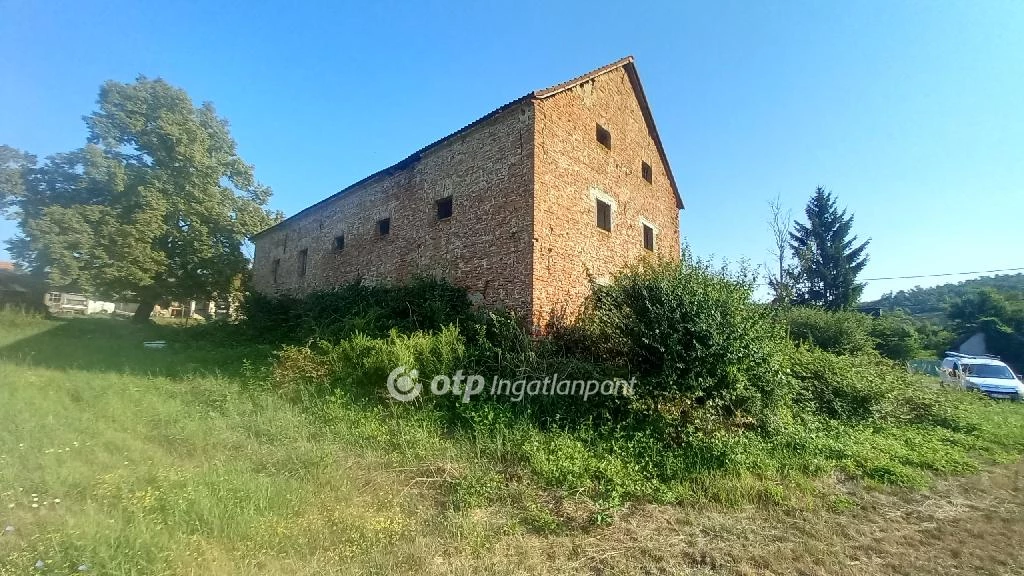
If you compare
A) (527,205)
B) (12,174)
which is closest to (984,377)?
(527,205)

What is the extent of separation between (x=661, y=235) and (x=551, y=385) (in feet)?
30.0

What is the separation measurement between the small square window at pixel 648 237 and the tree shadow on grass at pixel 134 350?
11.6 metres

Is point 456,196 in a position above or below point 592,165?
below

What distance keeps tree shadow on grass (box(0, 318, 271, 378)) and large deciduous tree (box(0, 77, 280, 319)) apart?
2121 millimetres

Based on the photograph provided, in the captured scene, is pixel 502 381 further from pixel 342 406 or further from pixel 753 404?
pixel 753 404

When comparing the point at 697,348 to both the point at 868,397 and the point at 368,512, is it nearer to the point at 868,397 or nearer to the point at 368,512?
the point at 368,512

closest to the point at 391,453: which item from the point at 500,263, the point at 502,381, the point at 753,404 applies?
the point at 502,381

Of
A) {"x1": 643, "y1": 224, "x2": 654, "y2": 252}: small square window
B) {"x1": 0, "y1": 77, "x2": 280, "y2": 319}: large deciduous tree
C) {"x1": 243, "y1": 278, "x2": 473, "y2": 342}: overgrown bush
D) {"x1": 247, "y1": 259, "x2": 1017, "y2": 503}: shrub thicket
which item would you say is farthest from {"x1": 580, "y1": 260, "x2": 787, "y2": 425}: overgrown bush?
{"x1": 0, "y1": 77, "x2": 280, "y2": 319}: large deciduous tree

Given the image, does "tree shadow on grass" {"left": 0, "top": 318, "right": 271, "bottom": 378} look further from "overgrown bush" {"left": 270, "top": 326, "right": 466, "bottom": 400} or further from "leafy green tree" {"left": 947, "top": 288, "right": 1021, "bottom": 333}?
"leafy green tree" {"left": 947, "top": 288, "right": 1021, "bottom": 333}

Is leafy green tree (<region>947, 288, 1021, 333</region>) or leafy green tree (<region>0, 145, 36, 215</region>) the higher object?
leafy green tree (<region>0, 145, 36, 215</region>)

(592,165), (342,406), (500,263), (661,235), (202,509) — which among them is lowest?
(202,509)

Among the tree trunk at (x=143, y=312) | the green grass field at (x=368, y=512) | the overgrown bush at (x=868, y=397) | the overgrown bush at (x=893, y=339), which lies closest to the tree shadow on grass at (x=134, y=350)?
the tree trunk at (x=143, y=312)

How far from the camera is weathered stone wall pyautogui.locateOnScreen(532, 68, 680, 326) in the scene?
9.12m

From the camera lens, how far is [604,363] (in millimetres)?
7137
